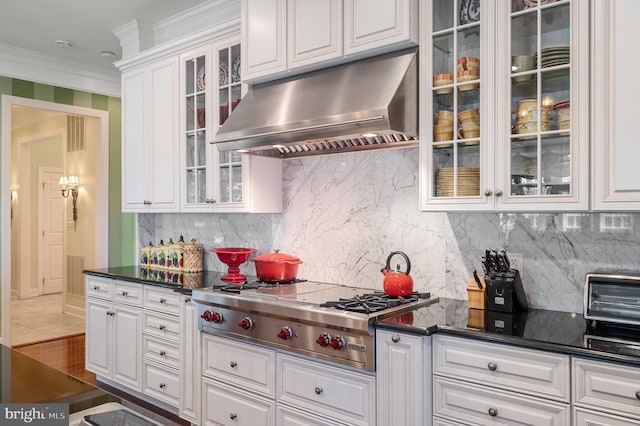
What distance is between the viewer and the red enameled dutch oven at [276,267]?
3.08 metres

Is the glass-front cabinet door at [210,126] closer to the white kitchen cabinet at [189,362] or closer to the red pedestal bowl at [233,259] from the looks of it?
the red pedestal bowl at [233,259]

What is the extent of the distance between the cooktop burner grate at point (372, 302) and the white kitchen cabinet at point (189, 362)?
104cm

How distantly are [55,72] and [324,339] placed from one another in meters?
4.36

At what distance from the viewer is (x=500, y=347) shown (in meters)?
1.87

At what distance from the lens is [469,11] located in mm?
2299

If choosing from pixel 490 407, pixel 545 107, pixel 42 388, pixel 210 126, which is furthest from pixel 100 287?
pixel 545 107

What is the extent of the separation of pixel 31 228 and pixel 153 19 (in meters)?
5.39

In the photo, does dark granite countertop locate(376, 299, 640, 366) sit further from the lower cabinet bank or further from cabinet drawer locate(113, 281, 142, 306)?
cabinet drawer locate(113, 281, 142, 306)

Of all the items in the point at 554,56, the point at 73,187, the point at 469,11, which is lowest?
the point at 73,187

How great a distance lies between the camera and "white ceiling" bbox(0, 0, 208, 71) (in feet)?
12.2

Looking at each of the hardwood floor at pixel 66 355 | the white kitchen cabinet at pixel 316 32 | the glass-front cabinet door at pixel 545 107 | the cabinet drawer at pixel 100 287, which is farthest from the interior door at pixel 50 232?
the glass-front cabinet door at pixel 545 107

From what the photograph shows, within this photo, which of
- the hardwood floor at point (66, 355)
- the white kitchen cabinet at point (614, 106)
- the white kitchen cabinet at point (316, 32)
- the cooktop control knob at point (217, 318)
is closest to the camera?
the white kitchen cabinet at point (614, 106)

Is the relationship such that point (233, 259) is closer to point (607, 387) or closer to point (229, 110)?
point (229, 110)

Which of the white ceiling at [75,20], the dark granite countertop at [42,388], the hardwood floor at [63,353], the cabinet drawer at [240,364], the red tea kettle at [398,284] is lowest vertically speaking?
the hardwood floor at [63,353]
